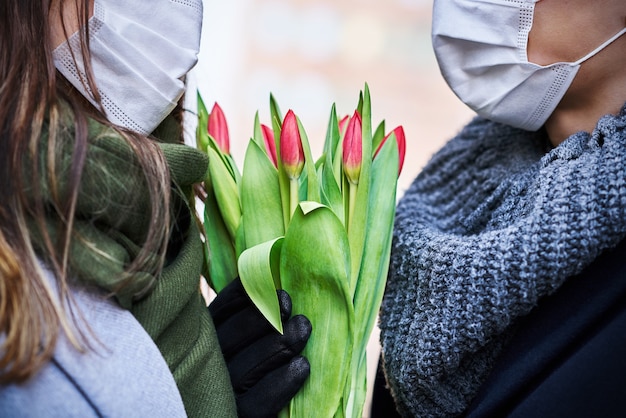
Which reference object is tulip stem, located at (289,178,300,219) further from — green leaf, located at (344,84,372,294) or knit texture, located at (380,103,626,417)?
knit texture, located at (380,103,626,417)

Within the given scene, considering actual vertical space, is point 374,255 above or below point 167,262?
above

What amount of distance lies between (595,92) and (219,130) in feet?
1.63

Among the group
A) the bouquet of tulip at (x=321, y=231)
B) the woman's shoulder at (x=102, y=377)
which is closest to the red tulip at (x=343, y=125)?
the bouquet of tulip at (x=321, y=231)

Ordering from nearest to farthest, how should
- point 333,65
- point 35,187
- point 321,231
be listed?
point 35,187 < point 321,231 < point 333,65

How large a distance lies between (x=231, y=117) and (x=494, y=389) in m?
2.35

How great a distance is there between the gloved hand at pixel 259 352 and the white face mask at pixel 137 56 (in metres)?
0.24

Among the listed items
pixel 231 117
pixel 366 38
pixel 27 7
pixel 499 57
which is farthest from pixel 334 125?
pixel 366 38

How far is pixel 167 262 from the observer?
82cm

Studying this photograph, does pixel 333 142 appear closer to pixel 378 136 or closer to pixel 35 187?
pixel 378 136

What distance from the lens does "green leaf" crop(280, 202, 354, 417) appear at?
791mm

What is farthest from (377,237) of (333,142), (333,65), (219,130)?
(333,65)

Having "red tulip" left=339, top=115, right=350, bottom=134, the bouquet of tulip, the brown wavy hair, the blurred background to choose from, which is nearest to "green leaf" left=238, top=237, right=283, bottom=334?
the bouquet of tulip

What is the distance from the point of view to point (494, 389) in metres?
0.85

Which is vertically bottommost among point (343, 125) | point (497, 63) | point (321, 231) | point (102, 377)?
point (102, 377)
